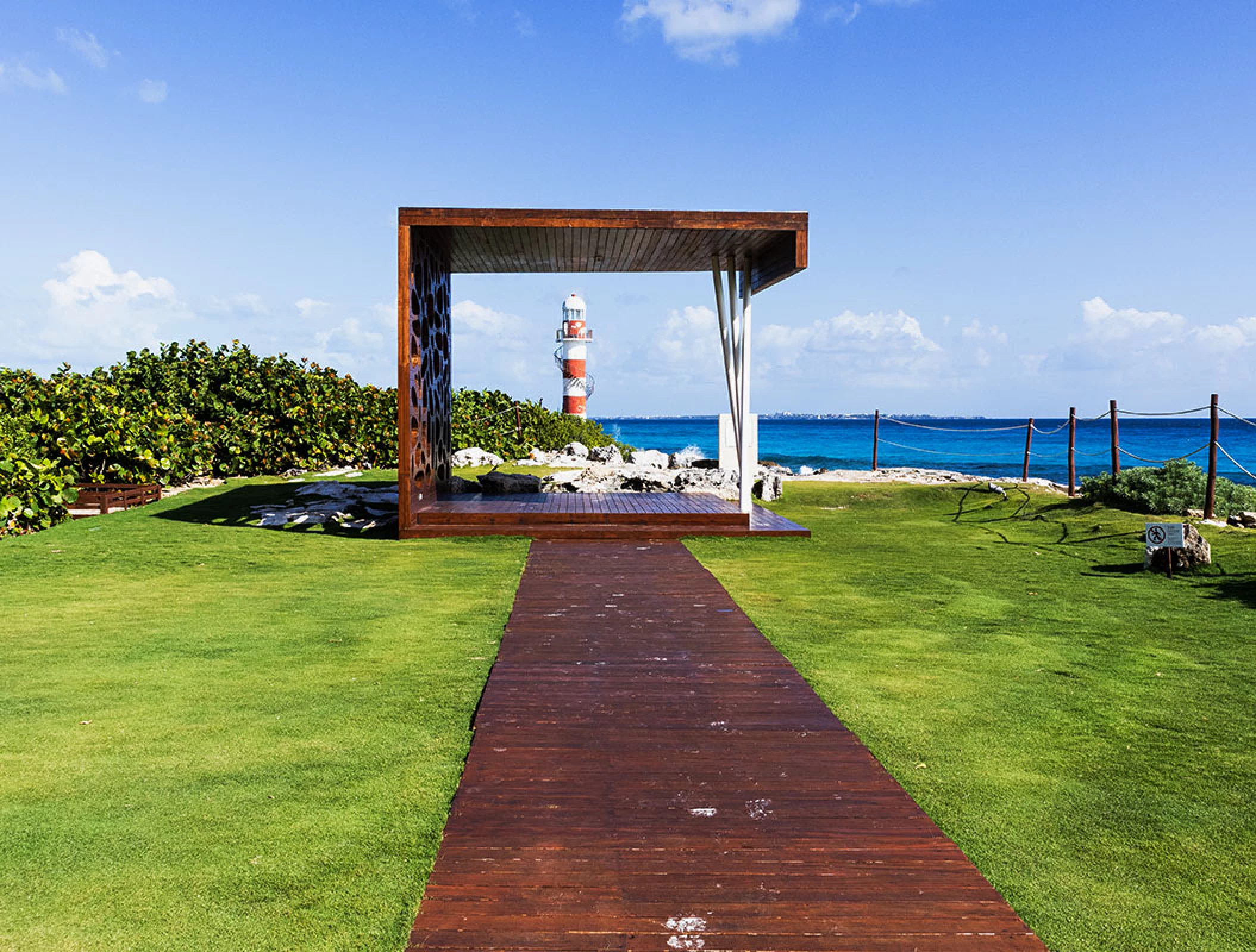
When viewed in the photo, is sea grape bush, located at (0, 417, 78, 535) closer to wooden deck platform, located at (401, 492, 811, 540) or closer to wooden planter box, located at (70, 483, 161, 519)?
wooden planter box, located at (70, 483, 161, 519)

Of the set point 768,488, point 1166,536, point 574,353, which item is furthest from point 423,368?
point 574,353

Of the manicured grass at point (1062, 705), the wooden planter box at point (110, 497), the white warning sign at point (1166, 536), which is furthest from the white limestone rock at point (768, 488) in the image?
the wooden planter box at point (110, 497)

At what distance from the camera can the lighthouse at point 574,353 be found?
38.2 meters

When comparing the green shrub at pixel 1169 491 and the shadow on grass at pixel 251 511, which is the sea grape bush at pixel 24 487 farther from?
the green shrub at pixel 1169 491

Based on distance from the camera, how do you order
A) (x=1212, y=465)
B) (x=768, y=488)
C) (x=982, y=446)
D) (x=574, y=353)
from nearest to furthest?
(x=1212, y=465)
(x=768, y=488)
(x=574, y=353)
(x=982, y=446)

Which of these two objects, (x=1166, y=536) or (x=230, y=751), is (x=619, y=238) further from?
(x=230, y=751)

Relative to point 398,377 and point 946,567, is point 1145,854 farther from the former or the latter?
point 398,377

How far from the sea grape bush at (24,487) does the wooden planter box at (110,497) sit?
1.25m

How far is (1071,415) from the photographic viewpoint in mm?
13367

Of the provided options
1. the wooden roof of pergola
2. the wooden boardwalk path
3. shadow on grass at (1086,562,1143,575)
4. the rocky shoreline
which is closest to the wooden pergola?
the wooden roof of pergola

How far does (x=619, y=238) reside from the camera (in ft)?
32.4

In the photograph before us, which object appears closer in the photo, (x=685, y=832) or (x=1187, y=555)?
(x=685, y=832)

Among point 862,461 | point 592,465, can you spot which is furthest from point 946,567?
point 862,461

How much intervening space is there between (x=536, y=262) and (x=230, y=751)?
8.77 meters
